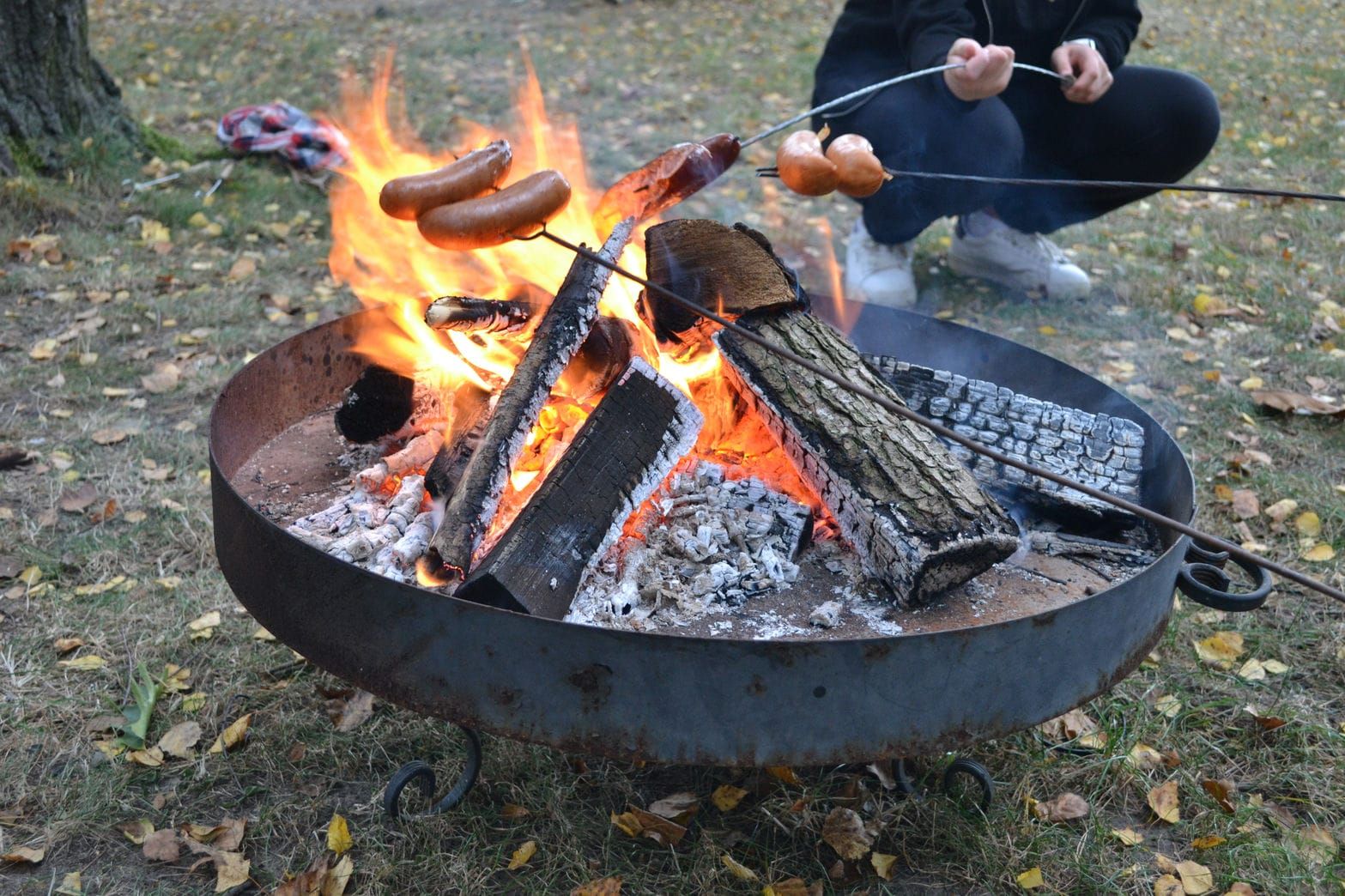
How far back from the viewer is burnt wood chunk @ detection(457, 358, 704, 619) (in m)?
2.04

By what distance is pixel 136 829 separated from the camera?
2414mm

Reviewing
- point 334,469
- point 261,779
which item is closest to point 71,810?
point 261,779

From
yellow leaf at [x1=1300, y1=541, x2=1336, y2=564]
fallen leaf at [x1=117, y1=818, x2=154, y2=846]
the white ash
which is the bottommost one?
yellow leaf at [x1=1300, y1=541, x2=1336, y2=564]

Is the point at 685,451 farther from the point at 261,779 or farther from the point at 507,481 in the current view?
the point at 261,779

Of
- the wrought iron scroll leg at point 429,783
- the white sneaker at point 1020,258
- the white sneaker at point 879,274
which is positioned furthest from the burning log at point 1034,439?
the white sneaker at point 1020,258

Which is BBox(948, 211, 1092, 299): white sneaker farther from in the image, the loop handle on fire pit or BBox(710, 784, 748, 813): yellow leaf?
BBox(710, 784, 748, 813): yellow leaf

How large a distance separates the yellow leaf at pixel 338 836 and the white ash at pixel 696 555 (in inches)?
32.4

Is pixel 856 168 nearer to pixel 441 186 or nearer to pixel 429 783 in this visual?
pixel 441 186

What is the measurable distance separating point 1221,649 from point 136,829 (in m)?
3.01

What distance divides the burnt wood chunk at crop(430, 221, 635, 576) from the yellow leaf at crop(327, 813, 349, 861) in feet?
2.42

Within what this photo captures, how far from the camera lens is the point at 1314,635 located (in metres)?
3.17

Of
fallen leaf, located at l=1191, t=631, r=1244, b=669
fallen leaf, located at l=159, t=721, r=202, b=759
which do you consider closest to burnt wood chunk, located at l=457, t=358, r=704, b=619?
fallen leaf, located at l=159, t=721, r=202, b=759

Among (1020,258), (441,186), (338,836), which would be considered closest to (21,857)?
(338,836)

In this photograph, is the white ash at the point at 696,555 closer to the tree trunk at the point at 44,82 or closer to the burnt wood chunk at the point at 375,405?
the burnt wood chunk at the point at 375,405
